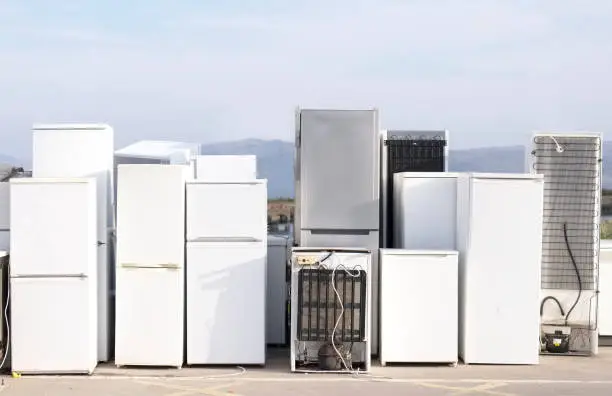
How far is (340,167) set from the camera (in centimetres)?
893

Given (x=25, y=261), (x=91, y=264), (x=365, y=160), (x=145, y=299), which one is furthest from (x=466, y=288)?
(x=25, y=261)

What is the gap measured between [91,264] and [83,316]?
0.53 meters

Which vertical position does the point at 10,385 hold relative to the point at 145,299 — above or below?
below

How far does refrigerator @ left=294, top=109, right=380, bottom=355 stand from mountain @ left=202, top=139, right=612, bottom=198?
0.53 m

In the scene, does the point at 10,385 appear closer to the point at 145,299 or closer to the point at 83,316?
the point at 83,316

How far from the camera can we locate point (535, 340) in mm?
8742

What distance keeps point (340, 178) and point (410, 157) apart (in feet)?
4.79

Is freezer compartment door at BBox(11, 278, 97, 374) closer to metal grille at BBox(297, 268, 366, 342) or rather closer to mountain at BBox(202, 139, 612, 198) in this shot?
metal grille at BBox(297, 268, 366, 342)

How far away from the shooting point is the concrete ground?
7594mm

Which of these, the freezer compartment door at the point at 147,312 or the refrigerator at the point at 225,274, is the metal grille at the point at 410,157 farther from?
the freezer compartment door at the point at 147,312

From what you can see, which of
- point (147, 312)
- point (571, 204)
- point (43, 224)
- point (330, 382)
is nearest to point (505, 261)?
point (571, 204)

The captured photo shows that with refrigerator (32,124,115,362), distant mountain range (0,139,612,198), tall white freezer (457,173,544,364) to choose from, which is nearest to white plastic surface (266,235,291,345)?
distant mountain range (0,139,612,198)

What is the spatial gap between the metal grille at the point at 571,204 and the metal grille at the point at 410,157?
3.97 feet

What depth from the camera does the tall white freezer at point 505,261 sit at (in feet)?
28.6
